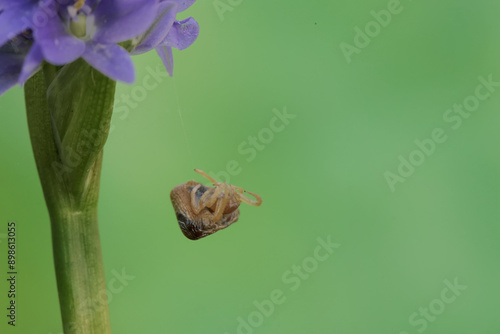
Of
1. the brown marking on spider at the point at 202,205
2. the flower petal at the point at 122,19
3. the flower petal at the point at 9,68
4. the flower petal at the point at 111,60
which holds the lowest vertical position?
the brown marking on spider at the point at 202,205

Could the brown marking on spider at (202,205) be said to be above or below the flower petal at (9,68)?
below

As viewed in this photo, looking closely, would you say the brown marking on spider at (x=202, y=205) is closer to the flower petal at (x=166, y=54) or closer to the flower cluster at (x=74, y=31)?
the flower petal at (x=166, y=54)

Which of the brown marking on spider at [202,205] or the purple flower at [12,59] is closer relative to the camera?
the purple flower at [12,59]

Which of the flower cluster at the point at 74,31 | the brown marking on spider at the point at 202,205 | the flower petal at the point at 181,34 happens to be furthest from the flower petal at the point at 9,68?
the brown marking on spider at the point at 202,205

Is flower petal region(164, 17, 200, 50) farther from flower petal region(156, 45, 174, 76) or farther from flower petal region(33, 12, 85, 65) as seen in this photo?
flower petal region(33, 12, 85, 65)

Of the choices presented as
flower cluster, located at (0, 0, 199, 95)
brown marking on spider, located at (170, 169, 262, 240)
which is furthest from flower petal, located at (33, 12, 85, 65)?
brown marking on spider, located at (170, 169, 262, 240)

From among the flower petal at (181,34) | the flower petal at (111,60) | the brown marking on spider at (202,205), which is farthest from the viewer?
the brown marking on spider at (202,205)
